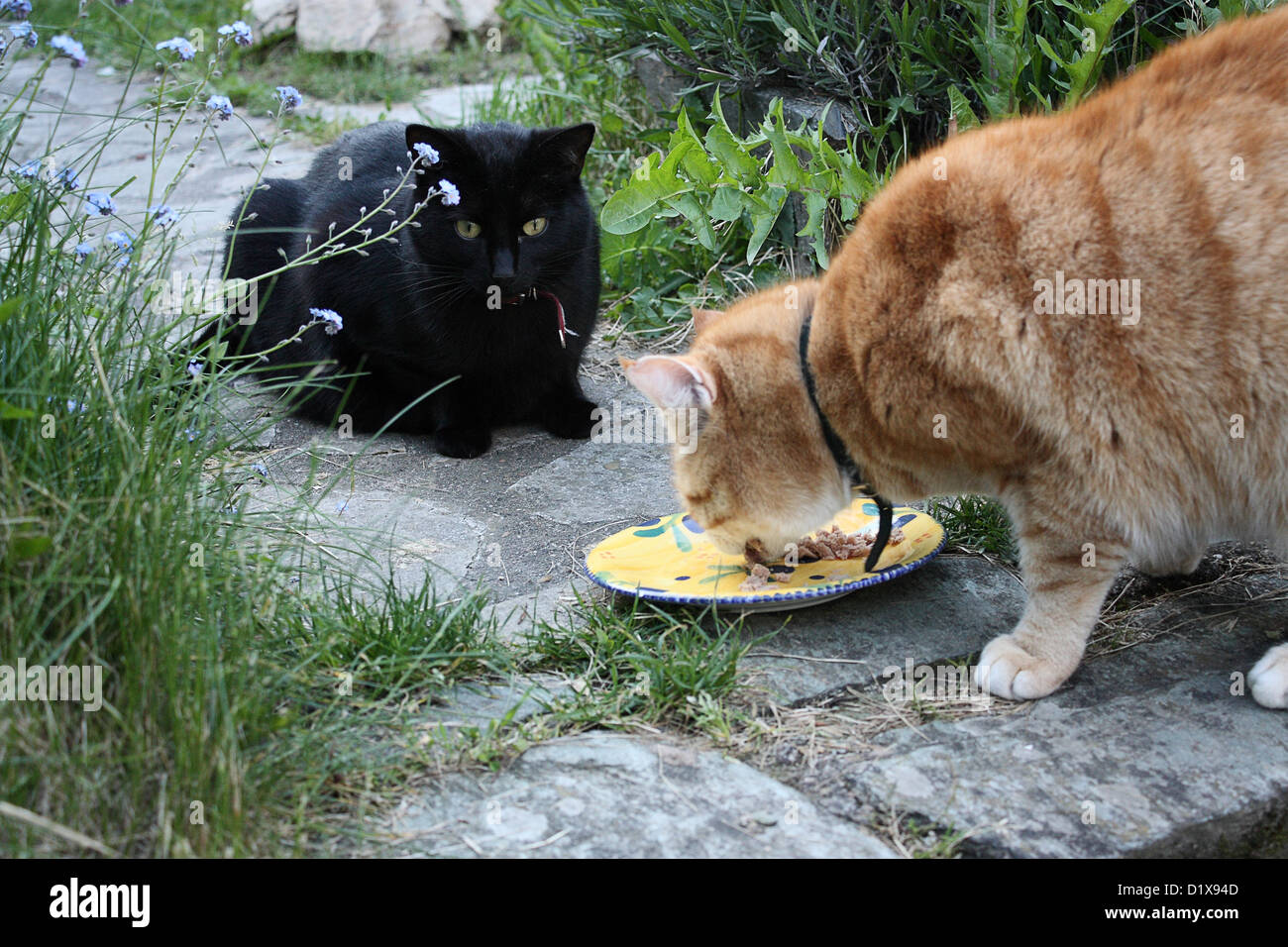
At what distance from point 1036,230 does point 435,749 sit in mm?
1495

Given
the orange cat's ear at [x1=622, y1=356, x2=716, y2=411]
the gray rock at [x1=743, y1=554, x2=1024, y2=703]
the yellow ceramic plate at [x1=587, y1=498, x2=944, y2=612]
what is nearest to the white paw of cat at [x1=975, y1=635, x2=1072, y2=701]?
the gray rock at [x1=743, y1=554, x2=1024, y2=703]

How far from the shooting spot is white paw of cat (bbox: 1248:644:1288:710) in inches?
89.4

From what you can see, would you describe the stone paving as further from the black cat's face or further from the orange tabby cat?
the black cat's face

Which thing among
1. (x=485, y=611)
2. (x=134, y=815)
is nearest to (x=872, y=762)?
→ (x=485, y=611)

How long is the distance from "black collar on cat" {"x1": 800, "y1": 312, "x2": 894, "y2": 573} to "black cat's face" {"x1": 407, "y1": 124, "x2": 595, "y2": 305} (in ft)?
3.96

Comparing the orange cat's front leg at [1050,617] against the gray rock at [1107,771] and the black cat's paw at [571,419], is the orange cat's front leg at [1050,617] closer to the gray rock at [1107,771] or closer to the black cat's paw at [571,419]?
the gray rock at [1107,771]

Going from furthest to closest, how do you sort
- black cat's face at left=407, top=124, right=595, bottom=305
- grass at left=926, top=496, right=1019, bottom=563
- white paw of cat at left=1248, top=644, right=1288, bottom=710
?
black cat's face at left=407, top=124, right=595, bottom=305, grass at left=926, top=496, right=1019, bottom=563, white paw of cat at left=1248, top=644, right=1288, bottom=710

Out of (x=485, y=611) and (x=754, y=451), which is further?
(x=485, y=611)

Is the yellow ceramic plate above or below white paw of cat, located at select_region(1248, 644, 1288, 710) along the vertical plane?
above

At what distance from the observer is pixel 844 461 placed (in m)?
2.52

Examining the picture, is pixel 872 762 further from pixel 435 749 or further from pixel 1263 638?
pixel 1263 638

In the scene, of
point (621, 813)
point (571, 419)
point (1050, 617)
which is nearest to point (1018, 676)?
point (1050, 617)

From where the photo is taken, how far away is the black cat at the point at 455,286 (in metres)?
3.43

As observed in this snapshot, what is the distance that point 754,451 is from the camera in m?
2.51
